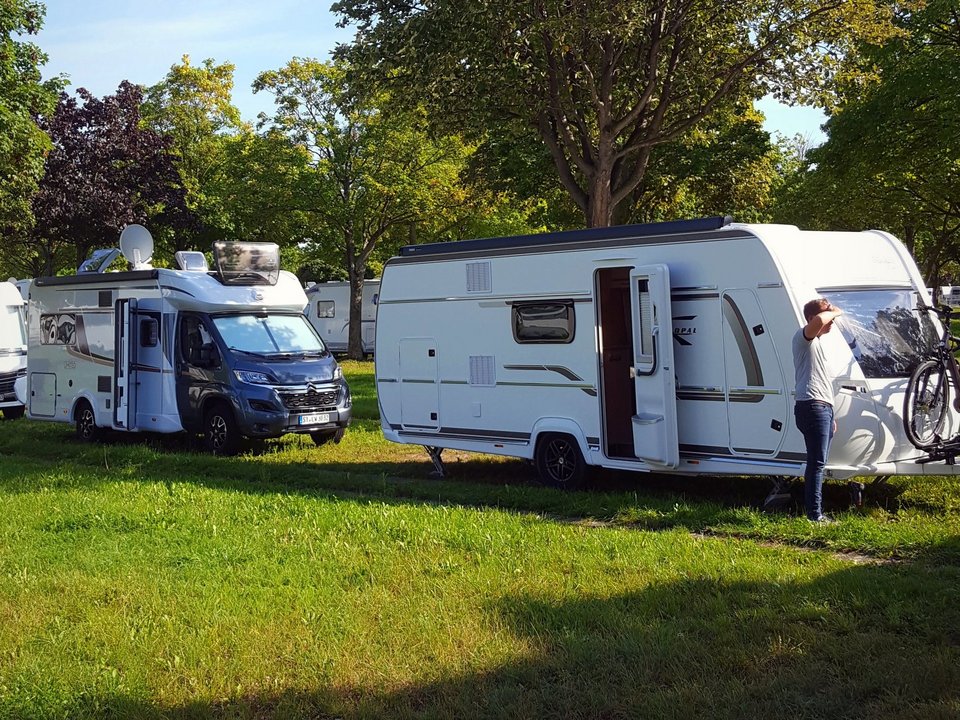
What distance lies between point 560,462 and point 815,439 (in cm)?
320

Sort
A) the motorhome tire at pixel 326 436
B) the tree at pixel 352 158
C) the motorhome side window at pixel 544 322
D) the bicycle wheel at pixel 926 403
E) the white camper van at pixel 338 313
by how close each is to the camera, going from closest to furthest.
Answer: the bicycle wheel at pixel 926 403, the motorhome side window at pixel 544 322, the motorhome tire at pixel 326 436, the tree at pixel 352 158, the white camper van at pixel 338 313

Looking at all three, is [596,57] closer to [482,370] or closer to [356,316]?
[482,370]

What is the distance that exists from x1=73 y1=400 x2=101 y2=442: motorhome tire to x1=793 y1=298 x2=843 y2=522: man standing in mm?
11727

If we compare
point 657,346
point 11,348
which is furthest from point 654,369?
point 11,348

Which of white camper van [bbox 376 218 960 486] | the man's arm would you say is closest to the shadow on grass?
the man's arm

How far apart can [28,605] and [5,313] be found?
48.6 ft

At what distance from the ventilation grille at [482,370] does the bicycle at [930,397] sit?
4.48 meters

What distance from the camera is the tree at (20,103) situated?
1878cm

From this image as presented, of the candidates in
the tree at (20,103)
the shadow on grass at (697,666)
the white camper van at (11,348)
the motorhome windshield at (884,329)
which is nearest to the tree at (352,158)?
the tree at (20,103)

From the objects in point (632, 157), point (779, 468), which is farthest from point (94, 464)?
point (632, 157)

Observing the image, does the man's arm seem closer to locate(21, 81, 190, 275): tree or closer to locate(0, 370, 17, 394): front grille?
locate(0, 370, 17, 394): front grille

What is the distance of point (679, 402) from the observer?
32.3ft

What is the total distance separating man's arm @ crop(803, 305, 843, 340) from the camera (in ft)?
27.6

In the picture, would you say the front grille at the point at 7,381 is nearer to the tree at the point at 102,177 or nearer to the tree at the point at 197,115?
the tree at the point at 102,177
